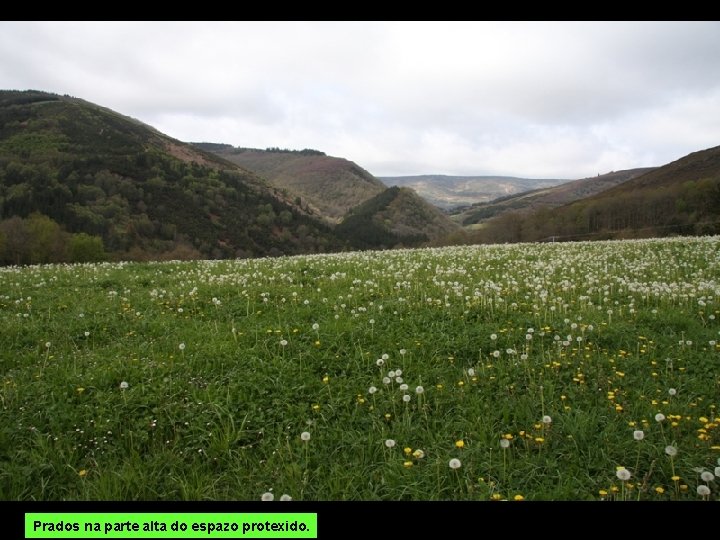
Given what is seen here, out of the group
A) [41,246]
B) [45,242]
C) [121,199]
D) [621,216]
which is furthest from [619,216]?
[121,199]

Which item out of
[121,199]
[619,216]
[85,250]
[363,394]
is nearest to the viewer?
[363,394]

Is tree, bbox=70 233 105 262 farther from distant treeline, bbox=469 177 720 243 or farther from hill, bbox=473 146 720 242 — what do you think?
hill, bbox=473 146 720 242

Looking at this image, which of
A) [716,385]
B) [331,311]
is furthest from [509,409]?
[331,311]

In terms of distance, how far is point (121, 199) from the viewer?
3996 inches

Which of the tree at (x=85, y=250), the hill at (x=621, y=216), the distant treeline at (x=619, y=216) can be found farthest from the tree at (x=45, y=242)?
the hill at (x=621, y=216)

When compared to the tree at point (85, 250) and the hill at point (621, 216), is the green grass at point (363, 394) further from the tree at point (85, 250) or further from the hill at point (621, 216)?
the hill at point (621, 216)

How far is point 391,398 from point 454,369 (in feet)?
3.94

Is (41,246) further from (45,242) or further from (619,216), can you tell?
(619,216)

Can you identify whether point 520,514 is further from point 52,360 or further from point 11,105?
point 11,105

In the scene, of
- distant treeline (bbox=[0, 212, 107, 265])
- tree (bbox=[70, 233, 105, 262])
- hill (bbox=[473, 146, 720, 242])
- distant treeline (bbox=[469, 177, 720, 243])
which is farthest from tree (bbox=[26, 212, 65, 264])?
hill (bbox=[473, 146, 720, 242])

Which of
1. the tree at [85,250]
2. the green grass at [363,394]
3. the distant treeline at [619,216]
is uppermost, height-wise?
the distant treeline at [619,216]

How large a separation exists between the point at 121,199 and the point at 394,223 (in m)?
85.8

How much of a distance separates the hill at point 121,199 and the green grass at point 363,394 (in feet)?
159

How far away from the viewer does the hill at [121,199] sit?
8281 centimetres
